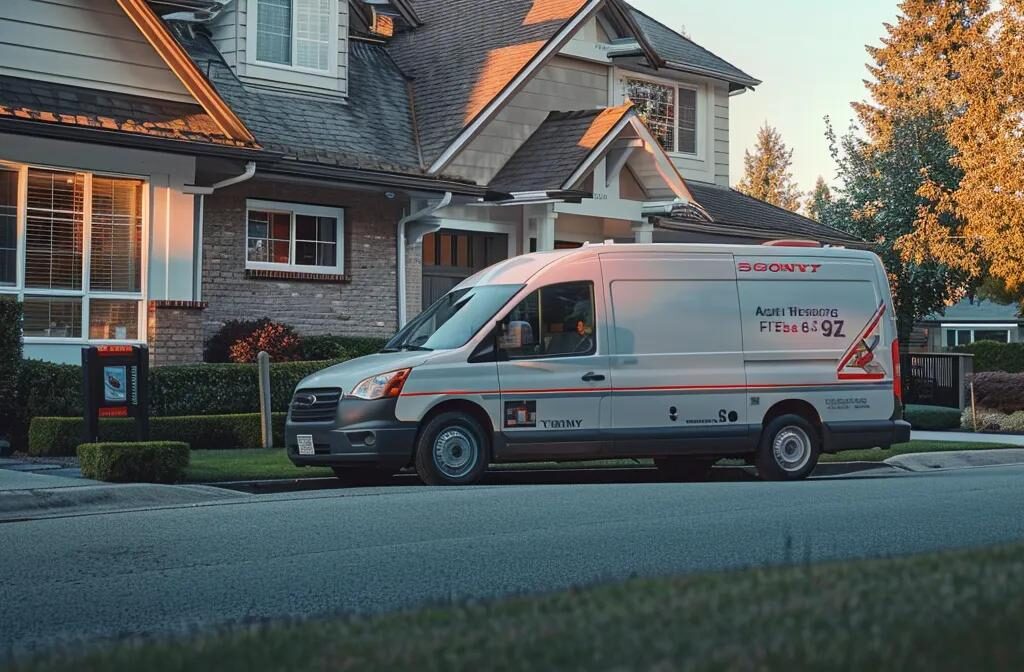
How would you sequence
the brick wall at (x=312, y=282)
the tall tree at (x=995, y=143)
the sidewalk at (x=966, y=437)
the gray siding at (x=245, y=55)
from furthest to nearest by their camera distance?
the tall tree at (x=995, y=143) → the sidewalk at (x=966, y=437) → the gray siding at (x=245, y=55) → the brick wall at (x=312, y=282)

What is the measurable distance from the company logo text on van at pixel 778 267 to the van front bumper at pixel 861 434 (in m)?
1.66

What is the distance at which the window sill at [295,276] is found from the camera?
22.4 m

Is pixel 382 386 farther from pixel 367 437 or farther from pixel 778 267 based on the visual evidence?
pixel 778 267

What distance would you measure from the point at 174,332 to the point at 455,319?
664 cm

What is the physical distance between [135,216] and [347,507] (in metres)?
9.88

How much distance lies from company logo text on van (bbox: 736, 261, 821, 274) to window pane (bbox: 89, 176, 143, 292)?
8757 millimetres

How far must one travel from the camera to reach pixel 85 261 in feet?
65.3

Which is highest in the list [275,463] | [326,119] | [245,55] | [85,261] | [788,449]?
[245,55]

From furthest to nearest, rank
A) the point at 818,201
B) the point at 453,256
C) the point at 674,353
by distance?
the point at 818,201
the point at 453,256
the point at 674,353

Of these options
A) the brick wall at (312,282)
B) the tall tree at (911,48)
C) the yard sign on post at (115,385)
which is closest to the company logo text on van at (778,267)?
the yard sign on post at (115,385)

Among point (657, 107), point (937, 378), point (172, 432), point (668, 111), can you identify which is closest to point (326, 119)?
point (172, 432)

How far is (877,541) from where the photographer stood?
32.2 ft

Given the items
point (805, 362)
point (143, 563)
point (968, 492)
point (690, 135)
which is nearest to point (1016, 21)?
point (690, 135)

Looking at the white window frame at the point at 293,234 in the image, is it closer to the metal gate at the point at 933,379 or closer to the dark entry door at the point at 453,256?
the dark entry door at the point at 453,256
